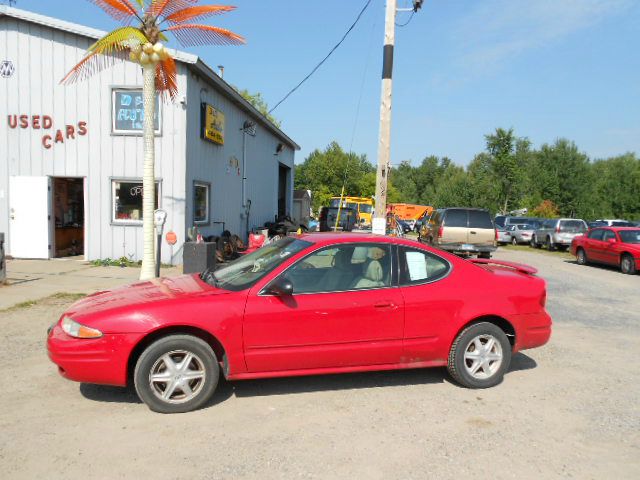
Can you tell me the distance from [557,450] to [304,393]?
2.04 meters

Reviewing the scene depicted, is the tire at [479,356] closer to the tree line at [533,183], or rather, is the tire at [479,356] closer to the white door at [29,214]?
the white door at [29,214]

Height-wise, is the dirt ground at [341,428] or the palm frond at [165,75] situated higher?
the palm frond at [165,75]

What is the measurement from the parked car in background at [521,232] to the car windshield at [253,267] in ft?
83.8

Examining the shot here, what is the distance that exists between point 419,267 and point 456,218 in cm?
1148

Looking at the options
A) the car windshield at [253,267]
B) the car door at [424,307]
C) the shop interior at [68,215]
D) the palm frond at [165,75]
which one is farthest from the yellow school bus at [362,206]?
the car door at [424,307]

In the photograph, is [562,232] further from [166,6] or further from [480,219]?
[166,6]

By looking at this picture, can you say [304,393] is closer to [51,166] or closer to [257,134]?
[51,166]


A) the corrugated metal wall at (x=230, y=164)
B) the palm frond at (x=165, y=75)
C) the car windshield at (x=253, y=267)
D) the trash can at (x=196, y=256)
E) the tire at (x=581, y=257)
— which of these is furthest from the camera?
the tire at (x=581, y=257)

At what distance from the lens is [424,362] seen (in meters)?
4.43

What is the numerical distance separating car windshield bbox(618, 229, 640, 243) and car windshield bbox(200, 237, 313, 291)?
46.2 ft

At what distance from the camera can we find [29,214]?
12477 mm

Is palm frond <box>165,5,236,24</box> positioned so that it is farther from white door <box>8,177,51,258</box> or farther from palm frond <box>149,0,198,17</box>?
white door <box>8,177,51,258</box>

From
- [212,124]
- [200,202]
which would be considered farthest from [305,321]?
[212,124]

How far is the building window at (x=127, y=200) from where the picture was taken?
12.4 metres
